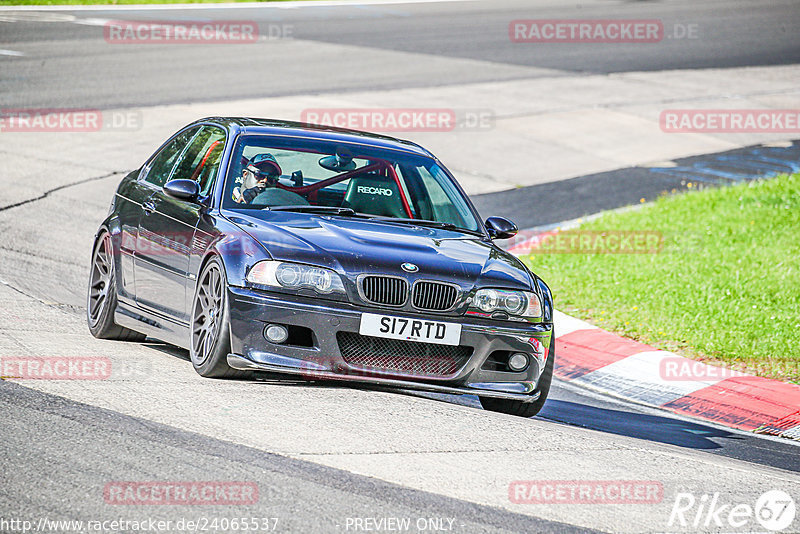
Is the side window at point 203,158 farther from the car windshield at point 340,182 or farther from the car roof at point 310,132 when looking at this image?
the car windshield at point 340,182

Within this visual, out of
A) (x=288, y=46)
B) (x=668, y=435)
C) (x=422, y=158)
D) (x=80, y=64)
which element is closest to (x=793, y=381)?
(x=668, y=435)

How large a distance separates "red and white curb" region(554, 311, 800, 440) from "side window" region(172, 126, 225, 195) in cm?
310

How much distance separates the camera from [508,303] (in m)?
6.68

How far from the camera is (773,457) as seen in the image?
23.0ft

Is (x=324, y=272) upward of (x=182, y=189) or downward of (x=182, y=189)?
downward

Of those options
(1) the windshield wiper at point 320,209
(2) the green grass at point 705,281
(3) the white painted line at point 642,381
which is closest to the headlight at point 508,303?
(1) the windshield wiper at point 320,209

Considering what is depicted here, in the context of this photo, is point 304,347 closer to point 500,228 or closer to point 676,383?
point 500,228

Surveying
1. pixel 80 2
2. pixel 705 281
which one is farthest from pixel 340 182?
pixel 80 2

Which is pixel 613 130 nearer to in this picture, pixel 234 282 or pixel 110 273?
pixel 110 273

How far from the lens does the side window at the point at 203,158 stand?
7566 mm

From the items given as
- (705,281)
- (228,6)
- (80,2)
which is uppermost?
(228,6)

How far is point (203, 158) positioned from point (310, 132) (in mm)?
727

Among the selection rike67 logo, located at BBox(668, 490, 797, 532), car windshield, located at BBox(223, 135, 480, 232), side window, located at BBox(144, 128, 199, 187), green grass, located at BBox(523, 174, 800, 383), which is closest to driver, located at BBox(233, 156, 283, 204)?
car windshield, located at BBox(223, 135, 480, 232)

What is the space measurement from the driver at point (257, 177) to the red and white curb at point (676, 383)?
2.84m
